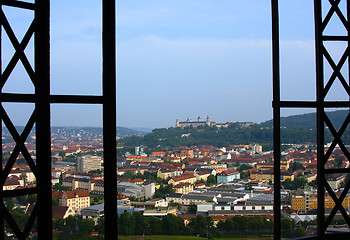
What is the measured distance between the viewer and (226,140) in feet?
148

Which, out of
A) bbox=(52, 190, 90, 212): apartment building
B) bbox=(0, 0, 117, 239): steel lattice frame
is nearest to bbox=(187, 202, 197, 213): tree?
bbox=(52, 190, 90, 212): apartment building

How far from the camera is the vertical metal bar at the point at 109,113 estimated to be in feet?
5.08

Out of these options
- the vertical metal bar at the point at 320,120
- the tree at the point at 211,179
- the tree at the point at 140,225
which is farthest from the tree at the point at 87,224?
the tree at the point at 211,179

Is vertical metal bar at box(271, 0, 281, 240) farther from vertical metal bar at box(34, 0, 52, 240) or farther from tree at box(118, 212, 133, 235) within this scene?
tree at box(118, 212, 133, 235)

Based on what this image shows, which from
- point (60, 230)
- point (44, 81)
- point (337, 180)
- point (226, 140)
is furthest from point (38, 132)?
point (226, 140)

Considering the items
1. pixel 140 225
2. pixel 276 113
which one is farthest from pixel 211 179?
pixel 276 113

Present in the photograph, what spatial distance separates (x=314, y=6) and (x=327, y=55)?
0.28 metres

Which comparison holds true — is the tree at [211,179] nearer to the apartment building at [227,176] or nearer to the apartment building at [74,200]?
the apartment building at [227,176]

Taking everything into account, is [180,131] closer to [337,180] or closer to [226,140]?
[226,140]

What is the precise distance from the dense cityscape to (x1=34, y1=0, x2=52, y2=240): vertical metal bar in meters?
0.11

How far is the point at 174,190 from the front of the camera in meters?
24.6

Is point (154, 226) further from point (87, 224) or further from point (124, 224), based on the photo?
point (87, 224)

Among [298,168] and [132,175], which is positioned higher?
[298,168]

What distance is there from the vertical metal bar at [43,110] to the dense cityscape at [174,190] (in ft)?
Answer: 0.36
